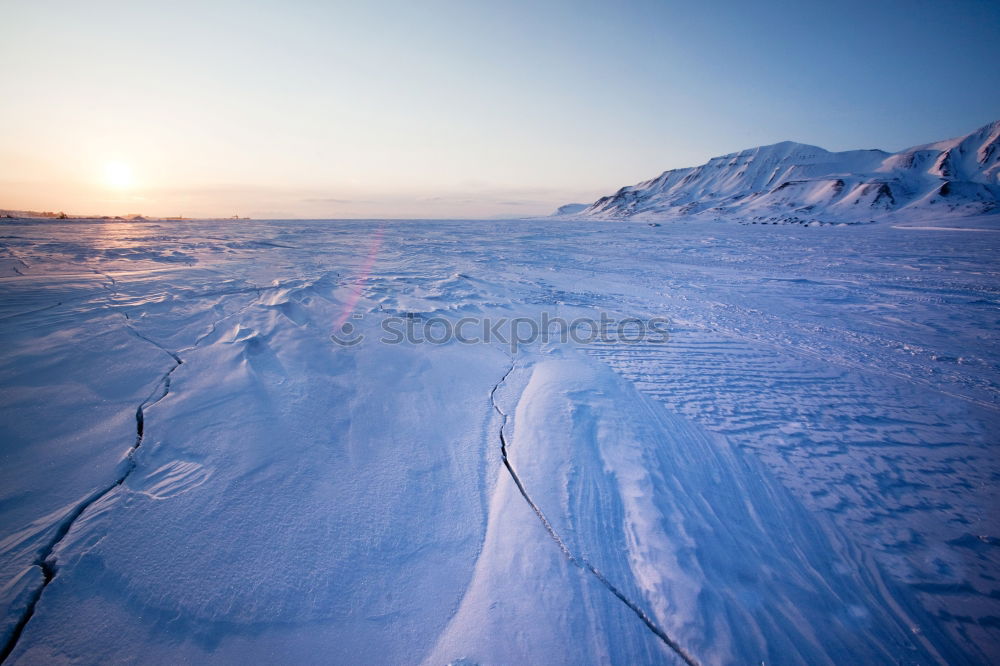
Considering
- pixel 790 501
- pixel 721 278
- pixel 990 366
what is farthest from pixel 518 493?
pixel 721 278

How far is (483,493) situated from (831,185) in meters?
54.9

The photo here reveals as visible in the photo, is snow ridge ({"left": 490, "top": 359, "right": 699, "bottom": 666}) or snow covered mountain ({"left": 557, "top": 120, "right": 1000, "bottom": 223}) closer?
snow ridge ({"left": 490, "top": 359, "right": 699, "bottom": 666})

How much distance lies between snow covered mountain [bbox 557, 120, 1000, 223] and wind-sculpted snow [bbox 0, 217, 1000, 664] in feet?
125

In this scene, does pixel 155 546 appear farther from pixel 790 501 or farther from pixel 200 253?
pixel 200 253

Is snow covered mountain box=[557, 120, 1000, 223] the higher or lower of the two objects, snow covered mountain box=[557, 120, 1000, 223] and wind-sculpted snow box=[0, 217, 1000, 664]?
the higher

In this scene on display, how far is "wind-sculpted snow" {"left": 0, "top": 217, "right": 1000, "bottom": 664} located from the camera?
139 cm

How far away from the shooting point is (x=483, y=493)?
2043 mm

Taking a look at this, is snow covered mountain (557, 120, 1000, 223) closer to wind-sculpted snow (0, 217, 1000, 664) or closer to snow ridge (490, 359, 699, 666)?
wind-sculpted snow (0, 217, 1000, 664)

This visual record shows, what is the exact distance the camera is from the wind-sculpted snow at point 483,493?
54.8 inches

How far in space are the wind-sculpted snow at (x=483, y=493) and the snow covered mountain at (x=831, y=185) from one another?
38010 mm

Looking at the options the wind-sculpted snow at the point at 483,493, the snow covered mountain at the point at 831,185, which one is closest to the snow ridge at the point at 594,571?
the wind-sculpted snow at the point at 483,493

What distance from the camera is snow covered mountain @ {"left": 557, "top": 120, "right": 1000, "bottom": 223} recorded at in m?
31.8

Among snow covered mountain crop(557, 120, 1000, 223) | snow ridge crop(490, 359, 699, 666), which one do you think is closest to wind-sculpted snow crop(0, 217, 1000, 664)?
snow ridge crop(490, 359, 699, 666)

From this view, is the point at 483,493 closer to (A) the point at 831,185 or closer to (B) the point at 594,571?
(B) the point at 594,571
